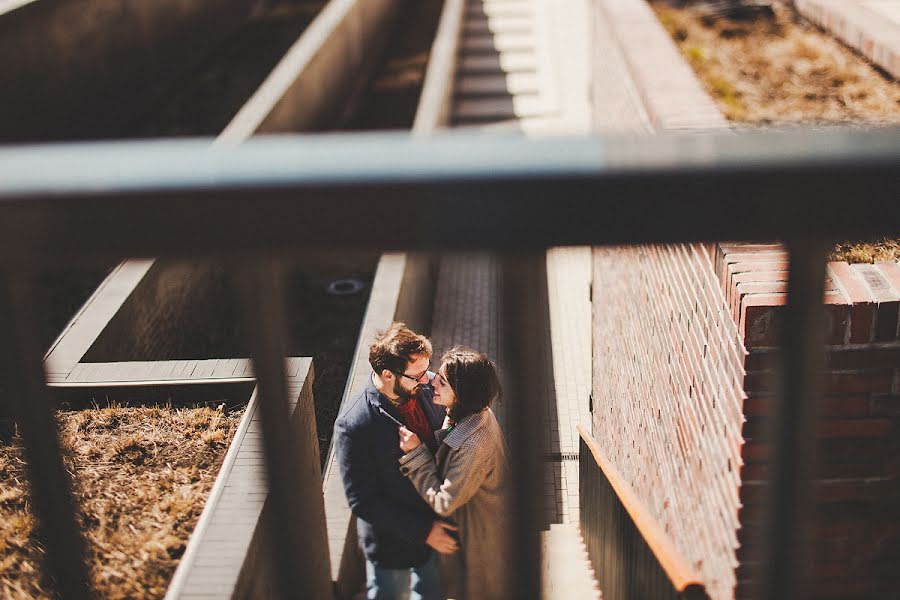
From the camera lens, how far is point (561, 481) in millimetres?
7031

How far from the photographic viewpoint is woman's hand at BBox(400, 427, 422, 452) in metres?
3.65

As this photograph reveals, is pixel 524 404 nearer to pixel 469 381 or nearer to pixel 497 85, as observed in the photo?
pixel 469 381

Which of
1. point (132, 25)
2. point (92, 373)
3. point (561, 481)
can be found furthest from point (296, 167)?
point (132, 25)

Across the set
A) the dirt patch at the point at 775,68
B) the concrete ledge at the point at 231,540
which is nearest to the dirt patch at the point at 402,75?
the dirt patch at the point at 775,68

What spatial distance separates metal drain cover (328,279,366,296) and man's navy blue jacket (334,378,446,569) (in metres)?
5.65

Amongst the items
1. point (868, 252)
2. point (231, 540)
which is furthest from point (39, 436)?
point (868, 252)

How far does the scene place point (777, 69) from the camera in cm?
749

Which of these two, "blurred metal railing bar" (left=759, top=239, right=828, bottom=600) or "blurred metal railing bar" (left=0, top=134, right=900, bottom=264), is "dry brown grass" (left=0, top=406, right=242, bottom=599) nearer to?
"blurred metal railing bar" (left=0, top=134, right=900, bottom=264)

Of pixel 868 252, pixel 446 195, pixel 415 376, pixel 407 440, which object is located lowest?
pixel 407 440

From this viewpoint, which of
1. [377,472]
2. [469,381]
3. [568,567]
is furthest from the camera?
[568,567]

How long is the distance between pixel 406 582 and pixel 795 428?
3460 millimetres

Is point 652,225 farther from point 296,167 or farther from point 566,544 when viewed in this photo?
point 566,544

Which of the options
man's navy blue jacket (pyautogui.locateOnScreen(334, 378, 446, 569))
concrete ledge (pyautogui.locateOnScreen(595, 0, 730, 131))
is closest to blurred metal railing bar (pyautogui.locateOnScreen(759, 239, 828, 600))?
man's navy blue jacket (pyautogui.locateOnScreen(334, 378, 446, 569))

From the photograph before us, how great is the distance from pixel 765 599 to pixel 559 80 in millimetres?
13690
